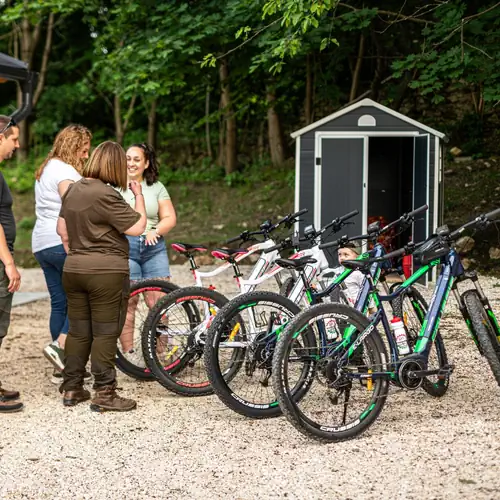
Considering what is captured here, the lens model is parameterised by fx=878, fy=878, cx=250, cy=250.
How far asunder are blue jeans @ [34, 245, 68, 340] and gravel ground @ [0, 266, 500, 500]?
54 centimetres

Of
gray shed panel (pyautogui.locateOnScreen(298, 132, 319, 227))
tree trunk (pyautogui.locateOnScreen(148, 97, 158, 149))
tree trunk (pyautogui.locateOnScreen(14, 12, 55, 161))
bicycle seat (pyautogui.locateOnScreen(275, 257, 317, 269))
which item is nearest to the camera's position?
bicycle seat (pyautogui.locateOnScreen(275, 257, 317, 269))

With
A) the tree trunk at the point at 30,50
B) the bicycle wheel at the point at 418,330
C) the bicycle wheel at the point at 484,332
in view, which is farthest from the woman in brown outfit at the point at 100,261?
the tree trunk at the point at 30,50

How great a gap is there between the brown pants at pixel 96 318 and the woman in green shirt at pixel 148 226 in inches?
30.8

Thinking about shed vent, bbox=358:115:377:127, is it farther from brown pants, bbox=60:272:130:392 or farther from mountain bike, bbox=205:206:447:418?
brown pants, bbox=60:272:130:392

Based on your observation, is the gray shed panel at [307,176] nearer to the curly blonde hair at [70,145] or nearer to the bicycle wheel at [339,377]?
the curly blonde hair at [70,145]

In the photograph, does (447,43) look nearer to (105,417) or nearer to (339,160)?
(339,160)

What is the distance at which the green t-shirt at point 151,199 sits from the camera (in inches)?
235

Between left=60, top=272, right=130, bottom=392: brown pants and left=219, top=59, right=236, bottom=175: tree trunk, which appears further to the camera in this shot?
left=219, top=59, right=236, bottom=175: tree trunk

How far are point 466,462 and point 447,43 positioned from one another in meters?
7.67

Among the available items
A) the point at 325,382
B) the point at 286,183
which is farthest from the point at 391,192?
the point at 325,382

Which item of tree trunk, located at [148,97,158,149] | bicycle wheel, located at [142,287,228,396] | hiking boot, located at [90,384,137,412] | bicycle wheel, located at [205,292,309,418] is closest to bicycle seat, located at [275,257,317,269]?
bicycle wheel, located at [205,292,309,418]

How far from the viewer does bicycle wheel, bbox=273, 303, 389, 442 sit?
13.8 feet

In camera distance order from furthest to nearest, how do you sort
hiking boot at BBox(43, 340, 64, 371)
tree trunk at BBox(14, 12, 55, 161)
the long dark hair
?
tree trunk at BBox(14, 12, 55, 161), the long dark hair, hiking boot at BBox(43, 340, 64, 371)

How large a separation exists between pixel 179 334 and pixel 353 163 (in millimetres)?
5379
